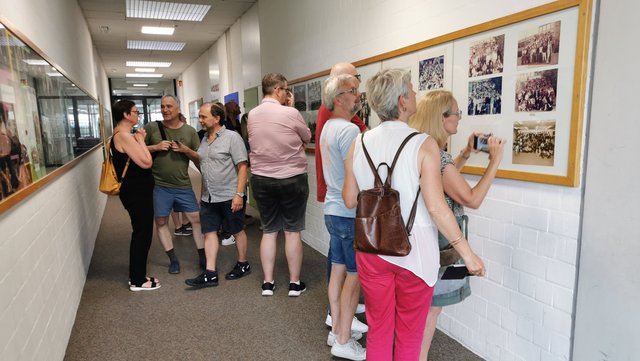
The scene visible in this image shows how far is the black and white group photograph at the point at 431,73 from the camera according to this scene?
2.45 meters

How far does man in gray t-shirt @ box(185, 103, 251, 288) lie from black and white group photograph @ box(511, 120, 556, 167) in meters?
1.99

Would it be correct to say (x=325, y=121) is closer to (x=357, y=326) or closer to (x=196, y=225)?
(x=357, y=326)

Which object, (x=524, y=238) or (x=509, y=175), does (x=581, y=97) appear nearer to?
(x=509, y=175)

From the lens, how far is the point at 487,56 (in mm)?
2131

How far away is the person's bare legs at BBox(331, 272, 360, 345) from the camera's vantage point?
222cm

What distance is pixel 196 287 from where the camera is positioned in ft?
11.0

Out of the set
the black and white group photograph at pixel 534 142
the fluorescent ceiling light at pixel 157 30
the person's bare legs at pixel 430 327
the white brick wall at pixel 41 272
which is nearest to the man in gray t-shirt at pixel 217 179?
the white brick wall at pixel 41 272

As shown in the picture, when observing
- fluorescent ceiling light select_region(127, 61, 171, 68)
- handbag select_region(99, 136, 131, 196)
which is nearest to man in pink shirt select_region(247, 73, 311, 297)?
handbag select_region(99, 136, 131, 196)

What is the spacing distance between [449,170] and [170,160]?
2.54 m

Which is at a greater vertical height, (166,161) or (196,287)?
(166,161)

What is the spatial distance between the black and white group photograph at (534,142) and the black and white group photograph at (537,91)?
68 mm

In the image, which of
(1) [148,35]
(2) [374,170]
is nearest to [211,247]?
(2) [374,170]

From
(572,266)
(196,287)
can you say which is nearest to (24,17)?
(196,287)

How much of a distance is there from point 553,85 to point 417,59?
974 mm
